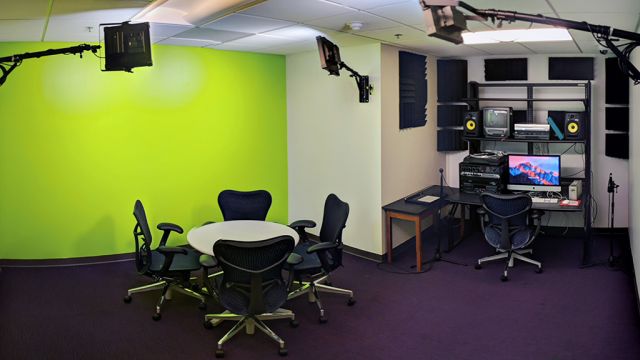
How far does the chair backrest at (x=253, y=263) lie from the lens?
170 inches

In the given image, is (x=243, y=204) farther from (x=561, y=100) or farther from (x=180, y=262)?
(x=561, y=100)

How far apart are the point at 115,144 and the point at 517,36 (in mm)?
4673

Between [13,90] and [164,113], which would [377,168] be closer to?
[164,113]

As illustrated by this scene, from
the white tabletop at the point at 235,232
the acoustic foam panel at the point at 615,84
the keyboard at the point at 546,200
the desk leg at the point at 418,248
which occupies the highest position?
the acoustic foam panel at the point at 615,84

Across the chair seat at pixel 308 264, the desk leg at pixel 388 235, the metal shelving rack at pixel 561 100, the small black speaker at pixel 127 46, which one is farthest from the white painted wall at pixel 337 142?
the small black speaker at pixel 127 46

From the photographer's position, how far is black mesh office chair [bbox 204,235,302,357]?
4.32 m

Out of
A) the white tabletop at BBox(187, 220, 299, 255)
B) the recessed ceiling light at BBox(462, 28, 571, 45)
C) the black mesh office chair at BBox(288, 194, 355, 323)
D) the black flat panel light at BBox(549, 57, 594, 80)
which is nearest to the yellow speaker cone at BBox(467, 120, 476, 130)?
the black flat panel light at BBox(549, 57, 594, 80)

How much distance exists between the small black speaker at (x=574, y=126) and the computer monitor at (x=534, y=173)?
0.37 meters

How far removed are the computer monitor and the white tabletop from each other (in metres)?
3.02

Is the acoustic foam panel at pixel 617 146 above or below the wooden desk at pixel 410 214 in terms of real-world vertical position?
above

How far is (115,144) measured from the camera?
685cm

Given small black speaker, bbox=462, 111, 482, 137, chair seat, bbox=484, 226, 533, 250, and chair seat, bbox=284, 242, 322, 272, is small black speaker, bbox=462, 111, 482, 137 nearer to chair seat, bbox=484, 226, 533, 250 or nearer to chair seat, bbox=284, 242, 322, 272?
chair seat, bbox=484, 226, 533, 250

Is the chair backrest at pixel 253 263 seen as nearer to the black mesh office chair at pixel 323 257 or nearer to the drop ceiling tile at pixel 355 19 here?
the black mesh office chair at pixel 323 257

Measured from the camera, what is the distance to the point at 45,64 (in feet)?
21.4
